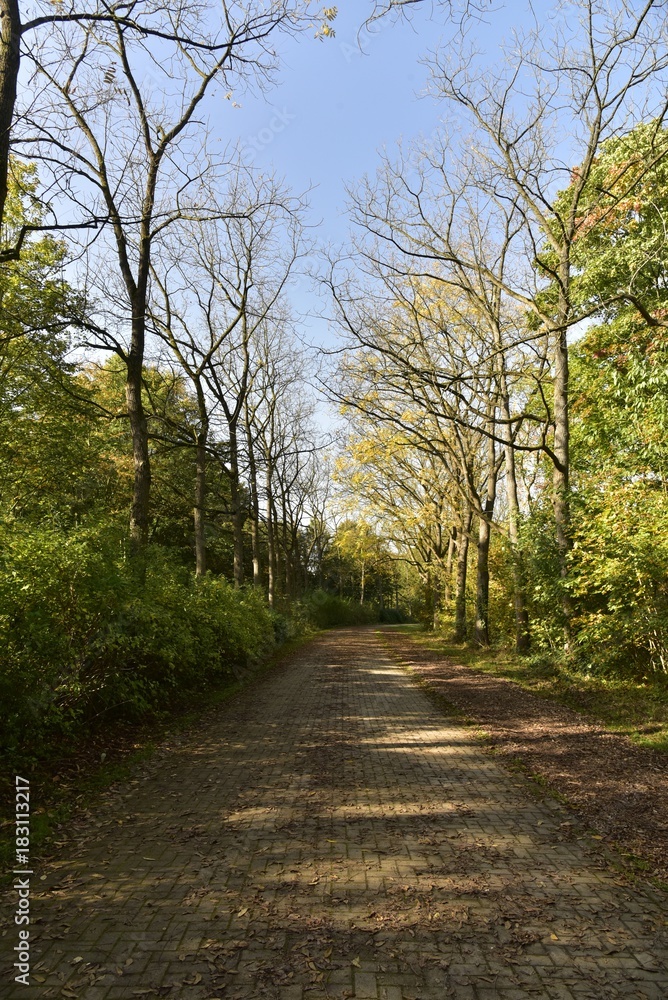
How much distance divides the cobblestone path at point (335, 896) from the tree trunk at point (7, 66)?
5.99m

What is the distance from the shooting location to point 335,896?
3662mm

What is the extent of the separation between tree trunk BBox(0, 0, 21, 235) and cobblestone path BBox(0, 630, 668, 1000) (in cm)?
599

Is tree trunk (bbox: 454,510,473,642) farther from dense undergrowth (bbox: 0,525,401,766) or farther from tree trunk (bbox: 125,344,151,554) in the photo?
tree trunk (bbox: 125,344,151,554)

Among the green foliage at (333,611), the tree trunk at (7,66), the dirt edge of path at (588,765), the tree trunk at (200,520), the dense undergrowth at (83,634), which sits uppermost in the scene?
the tree trunk at (7,66)

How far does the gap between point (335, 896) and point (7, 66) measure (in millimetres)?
7881

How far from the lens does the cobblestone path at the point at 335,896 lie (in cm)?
291

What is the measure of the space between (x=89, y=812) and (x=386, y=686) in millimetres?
8442

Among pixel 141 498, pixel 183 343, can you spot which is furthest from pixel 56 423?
pixel 141 498

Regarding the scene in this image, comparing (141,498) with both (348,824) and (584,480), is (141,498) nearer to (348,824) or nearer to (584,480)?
(348,824)

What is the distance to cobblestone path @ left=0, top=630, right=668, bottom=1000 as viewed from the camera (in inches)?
114

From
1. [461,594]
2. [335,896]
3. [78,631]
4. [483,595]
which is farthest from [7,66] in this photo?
[461,594]

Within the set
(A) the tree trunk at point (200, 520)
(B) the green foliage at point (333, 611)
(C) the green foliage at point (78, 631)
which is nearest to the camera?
(C) the green foliage at point (78, 631)

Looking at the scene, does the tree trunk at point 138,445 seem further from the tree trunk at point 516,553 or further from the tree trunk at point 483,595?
the tree trunk at point 483,595

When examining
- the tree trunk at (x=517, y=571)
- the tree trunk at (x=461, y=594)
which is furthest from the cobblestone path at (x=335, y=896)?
the tree trunk at (x=461, y=594)
